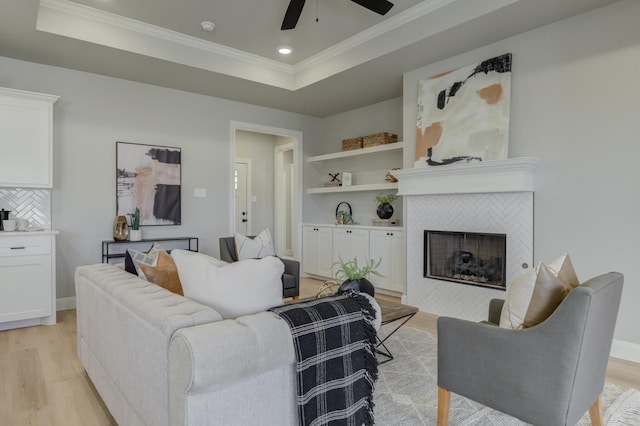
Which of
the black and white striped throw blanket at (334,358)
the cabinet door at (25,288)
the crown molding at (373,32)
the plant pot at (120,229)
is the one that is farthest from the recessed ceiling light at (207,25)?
the black and white striped throw blanket at (334,358)

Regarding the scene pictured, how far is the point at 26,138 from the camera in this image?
376 centimetres

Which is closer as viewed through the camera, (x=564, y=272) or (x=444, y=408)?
(x=564, y=272)

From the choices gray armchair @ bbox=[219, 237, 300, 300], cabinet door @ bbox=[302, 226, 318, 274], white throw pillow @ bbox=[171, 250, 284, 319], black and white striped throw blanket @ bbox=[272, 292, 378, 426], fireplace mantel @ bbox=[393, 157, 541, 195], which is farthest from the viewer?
cabinet door @ bbox=[302, 226, 318, 274]

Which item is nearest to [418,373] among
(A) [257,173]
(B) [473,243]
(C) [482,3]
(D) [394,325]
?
(D) [394,325]

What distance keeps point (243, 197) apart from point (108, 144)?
128 inches

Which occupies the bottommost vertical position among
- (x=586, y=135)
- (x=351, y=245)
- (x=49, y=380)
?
(x=49, y=380)

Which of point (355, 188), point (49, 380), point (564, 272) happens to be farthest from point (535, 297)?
point (355, 188)

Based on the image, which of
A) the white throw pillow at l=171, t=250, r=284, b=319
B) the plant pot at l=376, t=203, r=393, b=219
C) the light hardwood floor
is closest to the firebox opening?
the light hardwood floor

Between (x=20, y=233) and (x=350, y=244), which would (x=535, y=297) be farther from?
(x=20, y=233)

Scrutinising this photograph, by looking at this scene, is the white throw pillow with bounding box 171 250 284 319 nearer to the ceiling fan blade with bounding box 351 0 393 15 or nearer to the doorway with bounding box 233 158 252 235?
the ceiling fan blade with bounding box 351 0 393 15

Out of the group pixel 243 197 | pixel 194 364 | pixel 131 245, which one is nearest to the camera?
pixel 194 364

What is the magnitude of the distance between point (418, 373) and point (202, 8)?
3529 millimetres

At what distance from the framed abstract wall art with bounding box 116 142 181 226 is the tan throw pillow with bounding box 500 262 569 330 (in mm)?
4345

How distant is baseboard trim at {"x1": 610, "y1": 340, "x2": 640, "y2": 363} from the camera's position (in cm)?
291
